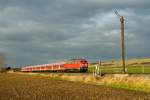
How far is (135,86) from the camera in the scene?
1385 inches

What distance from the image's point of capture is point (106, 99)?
2227 centimetres

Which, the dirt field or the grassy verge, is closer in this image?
the dirt field

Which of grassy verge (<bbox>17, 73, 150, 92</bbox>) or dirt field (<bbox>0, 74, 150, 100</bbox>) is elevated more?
grassy verge (<bbox>17, 73, 150, 92</bbox>)

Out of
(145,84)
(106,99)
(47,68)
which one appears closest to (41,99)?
(106,99)

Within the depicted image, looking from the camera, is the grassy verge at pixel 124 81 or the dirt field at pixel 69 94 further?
the grassy verge at pixel 124 81

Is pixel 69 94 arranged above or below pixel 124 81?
below

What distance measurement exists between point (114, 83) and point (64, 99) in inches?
738

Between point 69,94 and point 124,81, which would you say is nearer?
point 69,94

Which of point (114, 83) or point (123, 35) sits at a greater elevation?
point (123, 35)

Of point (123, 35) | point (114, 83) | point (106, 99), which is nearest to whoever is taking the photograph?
point (106, 99)

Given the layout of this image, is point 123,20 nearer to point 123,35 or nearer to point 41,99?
point 123,35

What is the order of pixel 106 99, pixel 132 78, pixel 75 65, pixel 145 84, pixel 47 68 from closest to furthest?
pixel 106 99 < pixel 145 84 < pixel 132 78 < pixel 75 65 < pixel 47 68

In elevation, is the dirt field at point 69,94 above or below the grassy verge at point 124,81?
below

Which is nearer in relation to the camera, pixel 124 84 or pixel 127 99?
pixel 127 99
